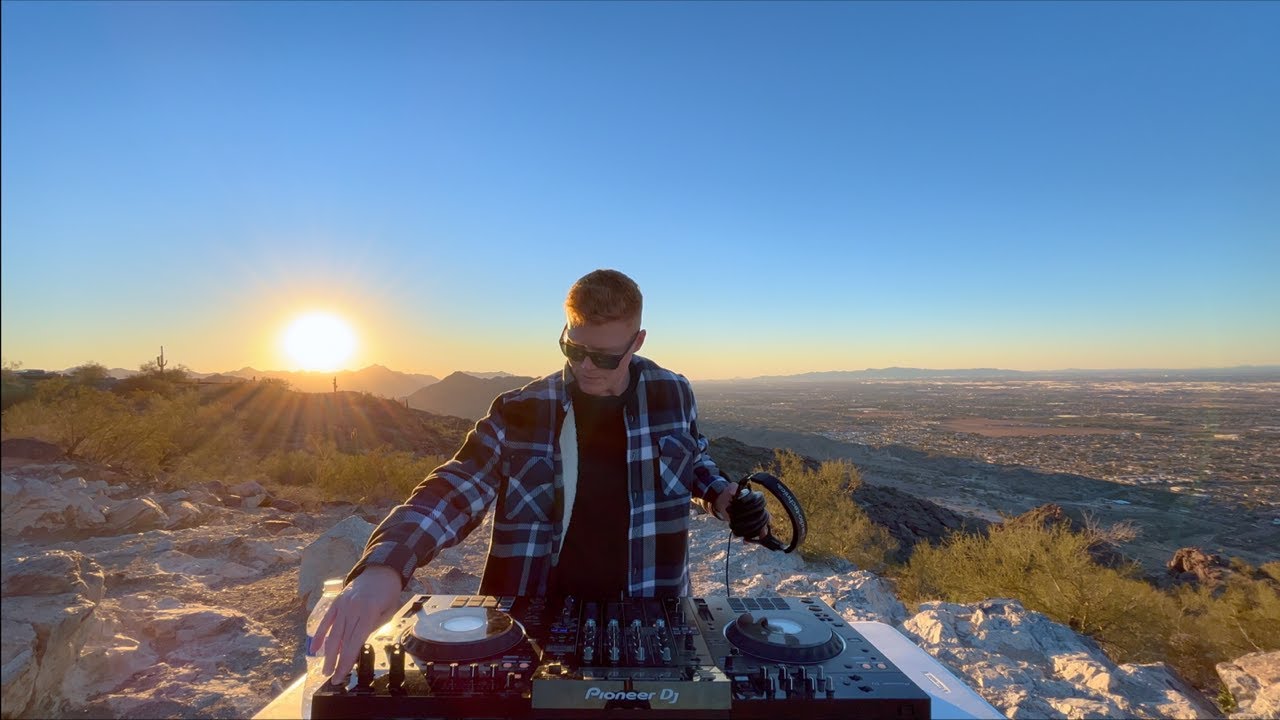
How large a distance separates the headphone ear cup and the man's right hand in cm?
121

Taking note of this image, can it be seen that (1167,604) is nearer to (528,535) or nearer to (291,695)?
(528,535)

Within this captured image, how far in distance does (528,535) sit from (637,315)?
40.5 inches

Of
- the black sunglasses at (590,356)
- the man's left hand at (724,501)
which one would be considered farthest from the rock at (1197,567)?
the black sunglasses at (590,356)

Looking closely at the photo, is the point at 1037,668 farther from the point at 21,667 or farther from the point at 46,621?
the point at 46,621

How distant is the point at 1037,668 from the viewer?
14.1 feet

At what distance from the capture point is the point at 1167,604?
9016 millimetres

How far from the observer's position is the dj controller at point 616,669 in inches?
47.8

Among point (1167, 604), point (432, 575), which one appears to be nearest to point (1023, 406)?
point (1167, 604)

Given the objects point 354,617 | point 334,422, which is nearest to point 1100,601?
point 354,617

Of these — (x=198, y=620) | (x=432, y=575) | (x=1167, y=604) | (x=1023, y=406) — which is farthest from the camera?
(x=1023, y=406)

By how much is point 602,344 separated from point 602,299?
7.2 inches

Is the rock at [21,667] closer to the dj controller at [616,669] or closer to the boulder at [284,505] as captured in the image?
the dj controller at [616,669]

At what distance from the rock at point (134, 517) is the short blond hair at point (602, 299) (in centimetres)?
755

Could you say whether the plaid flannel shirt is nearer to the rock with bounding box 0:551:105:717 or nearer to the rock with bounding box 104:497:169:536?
the rock with bounding box 0:551:105:717
